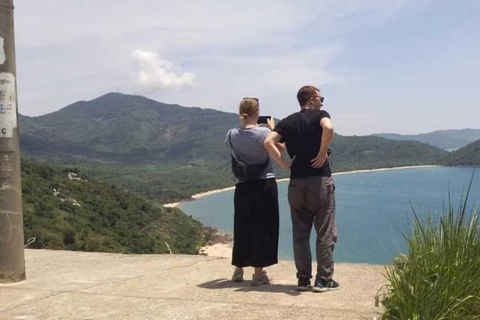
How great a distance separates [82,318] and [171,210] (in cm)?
6729

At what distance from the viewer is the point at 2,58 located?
4.97m

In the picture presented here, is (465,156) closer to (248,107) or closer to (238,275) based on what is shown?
(238,275)

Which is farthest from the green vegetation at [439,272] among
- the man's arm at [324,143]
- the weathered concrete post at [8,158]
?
the weathered concrete post at [8,158]

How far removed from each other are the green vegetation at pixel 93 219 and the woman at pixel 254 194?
20864 millimetres

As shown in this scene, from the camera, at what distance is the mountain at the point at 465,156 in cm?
16625

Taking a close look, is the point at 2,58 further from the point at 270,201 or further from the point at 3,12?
the point at 270,201

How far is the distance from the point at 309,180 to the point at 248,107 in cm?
88

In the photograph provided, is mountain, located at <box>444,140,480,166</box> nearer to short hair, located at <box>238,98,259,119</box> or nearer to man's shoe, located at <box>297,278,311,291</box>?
short hair, located at <box>238,98,259,119</box>

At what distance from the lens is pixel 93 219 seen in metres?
43.2

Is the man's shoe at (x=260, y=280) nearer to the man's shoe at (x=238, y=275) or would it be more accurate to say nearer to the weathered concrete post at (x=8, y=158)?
the man's shoe at (x=238, y=275)

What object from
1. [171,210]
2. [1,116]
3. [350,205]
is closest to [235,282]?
[1,116]

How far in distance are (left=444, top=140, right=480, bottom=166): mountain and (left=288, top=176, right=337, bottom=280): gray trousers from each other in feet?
540

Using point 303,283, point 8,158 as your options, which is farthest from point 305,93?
point 8,158

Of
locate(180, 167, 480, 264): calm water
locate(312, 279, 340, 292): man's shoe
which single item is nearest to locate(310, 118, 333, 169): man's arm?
locate(312, 279, 340, 292): man's shoe
